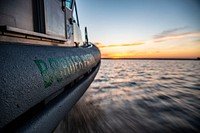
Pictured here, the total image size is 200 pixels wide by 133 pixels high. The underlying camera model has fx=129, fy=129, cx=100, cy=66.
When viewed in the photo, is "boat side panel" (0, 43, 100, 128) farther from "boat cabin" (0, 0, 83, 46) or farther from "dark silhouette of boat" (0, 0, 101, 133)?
"boat cabin" (0, 0, 83, 46)

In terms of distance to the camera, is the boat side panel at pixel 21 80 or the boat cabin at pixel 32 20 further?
the boat cabin at pixel 32 20

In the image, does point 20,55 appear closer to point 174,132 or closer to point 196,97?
point 174,132

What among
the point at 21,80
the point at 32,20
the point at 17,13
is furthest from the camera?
the point at 32,20

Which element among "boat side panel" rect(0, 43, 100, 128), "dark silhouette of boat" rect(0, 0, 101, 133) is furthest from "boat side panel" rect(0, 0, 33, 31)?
"boat side panel" rect(0, 43, 100, 128)

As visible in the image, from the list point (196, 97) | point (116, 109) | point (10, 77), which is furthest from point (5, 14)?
point (196, 97)

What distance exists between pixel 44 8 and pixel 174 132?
2.00 meters

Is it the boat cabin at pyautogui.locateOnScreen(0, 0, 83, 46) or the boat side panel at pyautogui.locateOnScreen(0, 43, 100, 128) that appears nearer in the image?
the boat side panel at pyautogui.locateOnScreen(0, 43, 100, 128)

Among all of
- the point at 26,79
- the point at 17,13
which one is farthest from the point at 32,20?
the point at 26,79

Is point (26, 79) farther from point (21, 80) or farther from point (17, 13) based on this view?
point (17, 13)

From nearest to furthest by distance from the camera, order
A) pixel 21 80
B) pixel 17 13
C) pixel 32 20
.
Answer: pixel 21 80 → pixel 17 13 → pixel 32 20

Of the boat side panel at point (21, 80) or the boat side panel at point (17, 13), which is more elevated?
the boat side panel at point (17, 13)

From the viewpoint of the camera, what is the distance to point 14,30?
1.06 metres

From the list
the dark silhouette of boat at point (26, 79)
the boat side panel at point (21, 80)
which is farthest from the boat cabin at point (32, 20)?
the boat side panel at point (21, 80)

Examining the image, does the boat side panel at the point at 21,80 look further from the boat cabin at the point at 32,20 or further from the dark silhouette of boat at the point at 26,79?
the boat cabin at the point at 32,20
